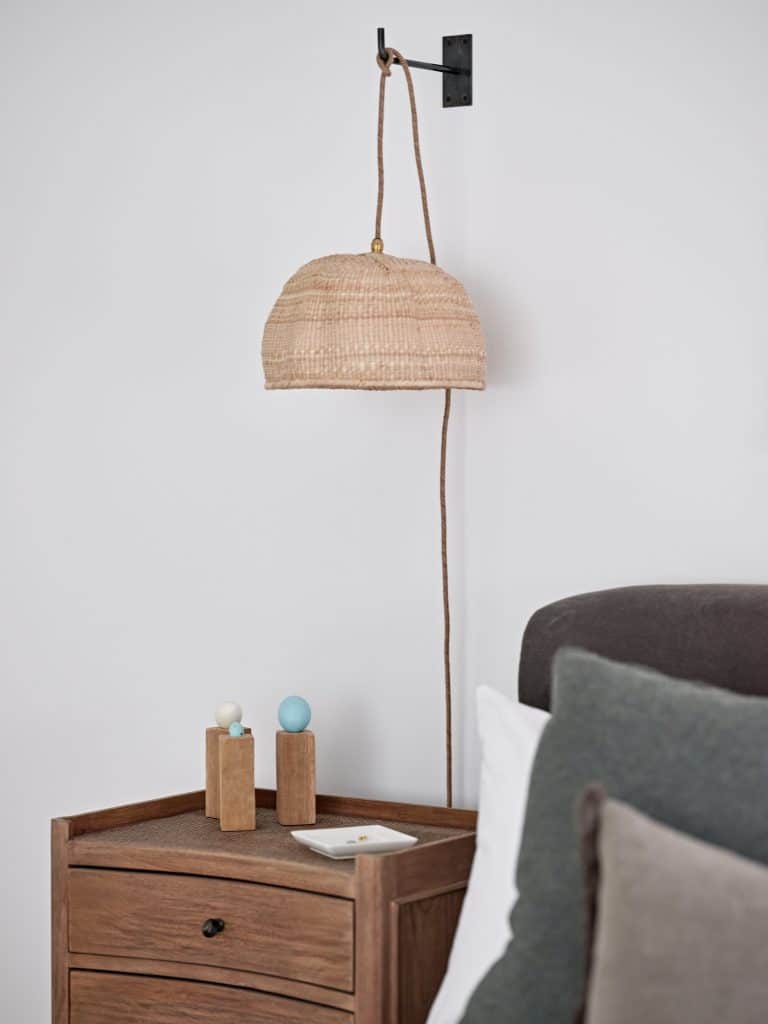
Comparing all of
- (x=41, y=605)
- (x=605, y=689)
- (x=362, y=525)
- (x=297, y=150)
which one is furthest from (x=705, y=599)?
(x=41, y=605)

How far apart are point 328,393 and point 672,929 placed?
4.67ft

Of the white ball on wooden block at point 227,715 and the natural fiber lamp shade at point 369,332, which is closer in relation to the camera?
the natural fiber lamp shade at point 369,332

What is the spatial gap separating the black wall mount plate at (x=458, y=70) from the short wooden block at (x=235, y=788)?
1.11m

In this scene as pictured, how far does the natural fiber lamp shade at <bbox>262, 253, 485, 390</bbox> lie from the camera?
6.34 feet

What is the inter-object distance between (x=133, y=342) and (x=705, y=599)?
1234 mm

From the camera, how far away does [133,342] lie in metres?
2.59

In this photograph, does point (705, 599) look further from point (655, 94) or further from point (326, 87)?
point (326, 87)

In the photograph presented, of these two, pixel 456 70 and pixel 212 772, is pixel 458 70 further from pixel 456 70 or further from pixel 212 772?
pixel 212 772

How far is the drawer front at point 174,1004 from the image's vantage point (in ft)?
5.99

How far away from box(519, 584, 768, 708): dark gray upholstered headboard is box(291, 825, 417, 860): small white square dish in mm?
271

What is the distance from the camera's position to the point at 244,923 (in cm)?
186

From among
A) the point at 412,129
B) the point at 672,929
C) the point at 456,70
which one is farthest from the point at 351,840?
the point at 456,70

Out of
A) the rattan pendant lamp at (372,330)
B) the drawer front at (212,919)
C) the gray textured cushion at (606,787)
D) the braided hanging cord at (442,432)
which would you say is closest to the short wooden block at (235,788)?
the drawer front at (212,919)

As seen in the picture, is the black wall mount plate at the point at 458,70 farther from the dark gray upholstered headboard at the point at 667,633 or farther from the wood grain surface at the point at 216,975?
the wood grain surface at the point at 216,975
